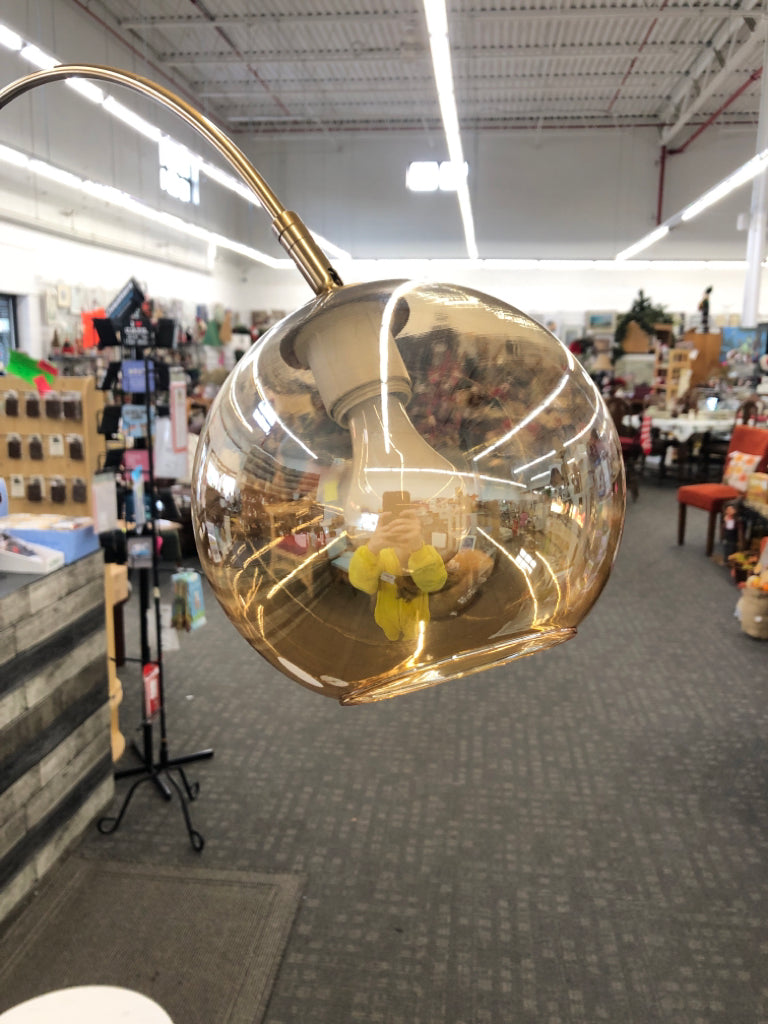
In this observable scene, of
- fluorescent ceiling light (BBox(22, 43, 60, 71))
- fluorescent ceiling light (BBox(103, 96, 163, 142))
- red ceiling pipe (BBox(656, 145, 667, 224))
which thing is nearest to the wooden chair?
red ceiling pipe (BBox(656, 145, 667, 224))

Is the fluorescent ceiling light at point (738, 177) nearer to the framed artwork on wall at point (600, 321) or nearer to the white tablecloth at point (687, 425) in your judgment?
the white tablecloth at point (687, 425)

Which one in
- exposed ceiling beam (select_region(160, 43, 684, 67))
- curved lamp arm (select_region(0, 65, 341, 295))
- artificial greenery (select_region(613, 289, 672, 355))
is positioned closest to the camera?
curved lamp arm (select_region(0, 65, 341, 295))

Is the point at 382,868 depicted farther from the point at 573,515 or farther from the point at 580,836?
the point at 573,515

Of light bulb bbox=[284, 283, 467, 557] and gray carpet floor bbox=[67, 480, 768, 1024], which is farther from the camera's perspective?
gray carpet floor bbox=[67, 480, 768, 1024]

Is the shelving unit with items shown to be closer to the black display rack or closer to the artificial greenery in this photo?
the black display rack

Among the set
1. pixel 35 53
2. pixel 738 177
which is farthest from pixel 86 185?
pixel 738 177

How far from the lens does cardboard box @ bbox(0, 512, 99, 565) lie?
2.69 metres

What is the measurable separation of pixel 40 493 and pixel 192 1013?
231 centimetres

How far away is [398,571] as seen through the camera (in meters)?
0.41

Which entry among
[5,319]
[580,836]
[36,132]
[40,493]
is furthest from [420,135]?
[580,836]

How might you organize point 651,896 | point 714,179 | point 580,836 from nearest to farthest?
point 651,896 < point 580,836 < point 714,179

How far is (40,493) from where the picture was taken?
355 centimetres

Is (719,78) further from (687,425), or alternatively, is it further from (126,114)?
(126,114)

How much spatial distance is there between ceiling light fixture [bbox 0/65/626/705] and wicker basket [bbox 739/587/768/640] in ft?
16.1
